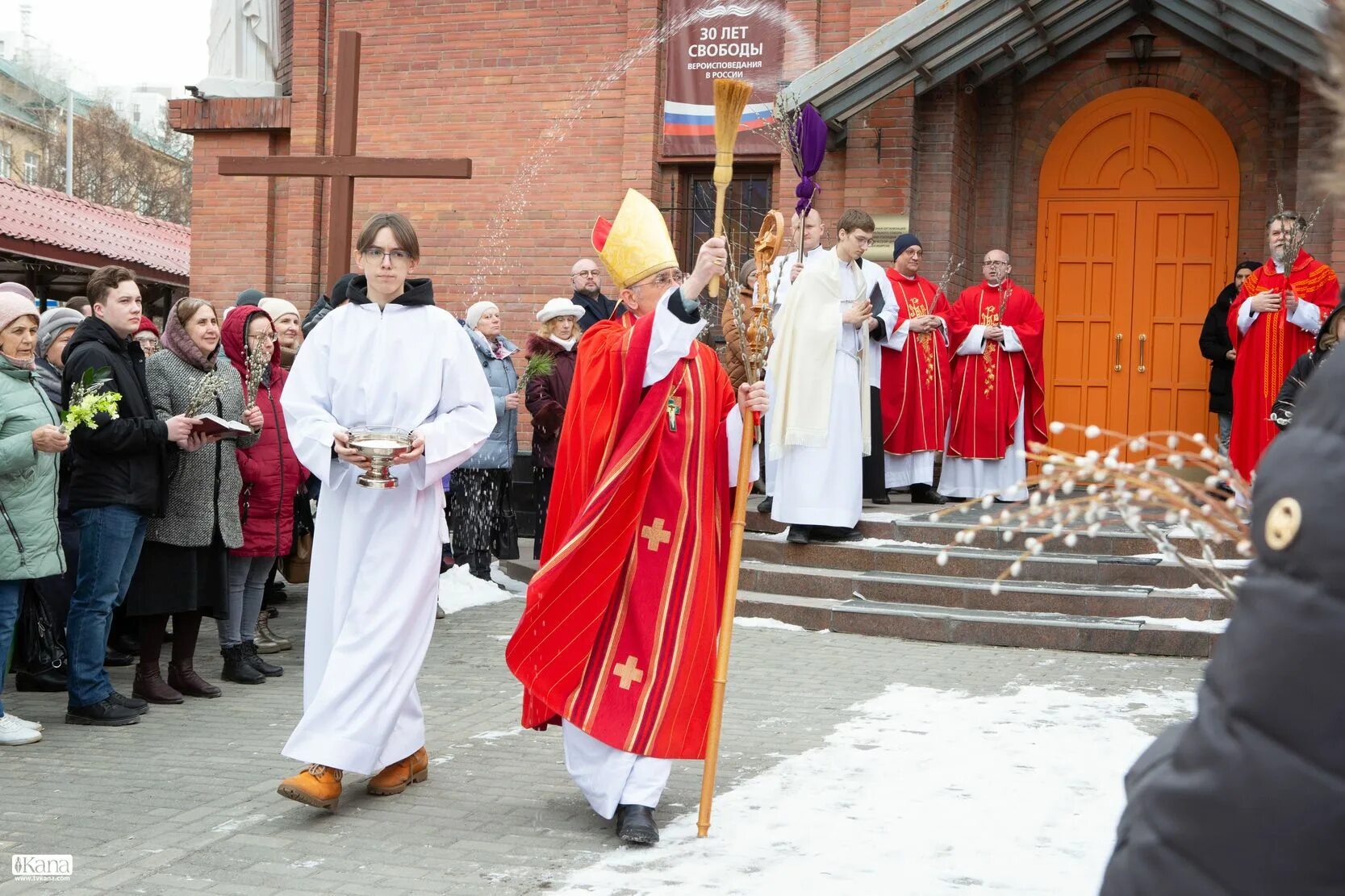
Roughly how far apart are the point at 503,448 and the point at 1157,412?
21.9 feet

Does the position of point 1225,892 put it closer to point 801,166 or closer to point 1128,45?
point 801,166

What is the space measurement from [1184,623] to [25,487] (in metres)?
6.53

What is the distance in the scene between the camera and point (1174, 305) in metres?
14.0

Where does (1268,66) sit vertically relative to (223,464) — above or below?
above

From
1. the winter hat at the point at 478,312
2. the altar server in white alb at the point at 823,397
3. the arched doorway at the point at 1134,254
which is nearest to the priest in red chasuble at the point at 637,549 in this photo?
the altar server in white alb at the point at 823,397

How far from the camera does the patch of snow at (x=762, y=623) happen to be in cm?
982

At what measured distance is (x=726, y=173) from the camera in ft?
17.0

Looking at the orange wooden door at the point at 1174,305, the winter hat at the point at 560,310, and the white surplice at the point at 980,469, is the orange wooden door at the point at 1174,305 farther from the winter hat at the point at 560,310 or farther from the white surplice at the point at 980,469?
the winter hat at the point at 560,310

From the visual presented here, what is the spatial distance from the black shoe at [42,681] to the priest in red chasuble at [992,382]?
7.78m

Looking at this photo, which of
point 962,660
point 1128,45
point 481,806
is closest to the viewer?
point 481,806

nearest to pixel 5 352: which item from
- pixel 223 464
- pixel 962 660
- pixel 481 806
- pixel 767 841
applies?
pixel 223 464

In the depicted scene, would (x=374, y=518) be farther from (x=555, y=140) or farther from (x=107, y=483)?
(x=555, y=140)

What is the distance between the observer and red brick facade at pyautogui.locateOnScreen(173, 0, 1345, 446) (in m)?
13.6

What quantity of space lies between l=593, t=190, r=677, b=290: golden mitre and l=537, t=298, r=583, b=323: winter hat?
5217 millimetres
